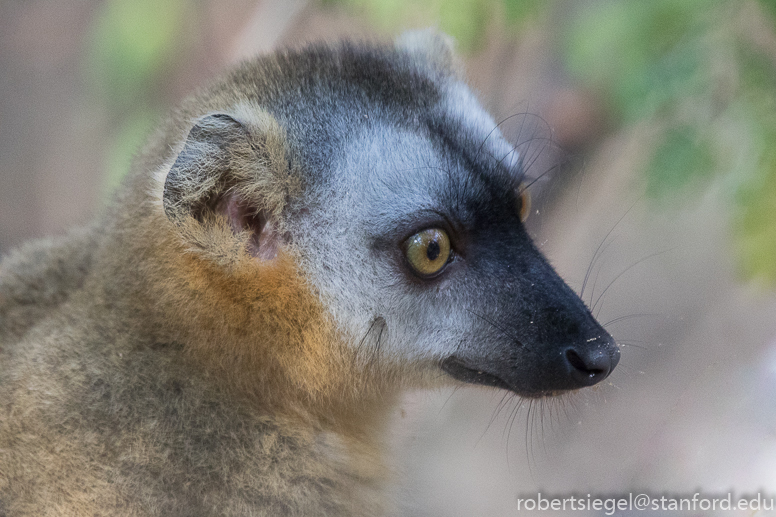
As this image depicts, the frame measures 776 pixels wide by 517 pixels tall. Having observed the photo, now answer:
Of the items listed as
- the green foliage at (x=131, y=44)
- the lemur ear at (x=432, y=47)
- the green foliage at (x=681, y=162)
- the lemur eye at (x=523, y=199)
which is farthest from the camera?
the green foliage at (x=131, y=44)

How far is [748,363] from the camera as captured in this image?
7.27ft

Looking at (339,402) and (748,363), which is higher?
(748,363)

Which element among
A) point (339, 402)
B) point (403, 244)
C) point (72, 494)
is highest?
point (403, 244)

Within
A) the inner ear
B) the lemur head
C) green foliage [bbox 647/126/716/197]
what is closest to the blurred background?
green foliage [bbox 647/126/716/197]

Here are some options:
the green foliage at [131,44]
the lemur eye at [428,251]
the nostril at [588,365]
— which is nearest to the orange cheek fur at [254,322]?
the lemur eye at [428,251]

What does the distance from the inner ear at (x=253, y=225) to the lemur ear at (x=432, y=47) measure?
837 millimetres

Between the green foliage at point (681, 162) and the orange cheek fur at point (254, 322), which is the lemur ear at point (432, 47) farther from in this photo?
the orange cheek fur at point (254, 322)

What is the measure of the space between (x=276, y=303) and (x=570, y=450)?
1.32 m

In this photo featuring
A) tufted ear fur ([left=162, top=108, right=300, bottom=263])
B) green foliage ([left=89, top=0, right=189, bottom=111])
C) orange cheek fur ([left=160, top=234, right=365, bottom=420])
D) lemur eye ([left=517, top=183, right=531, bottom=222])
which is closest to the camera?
tufted ear fur ([left=162, top=108, right=300, bottom=263])

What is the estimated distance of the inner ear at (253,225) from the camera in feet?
5.16

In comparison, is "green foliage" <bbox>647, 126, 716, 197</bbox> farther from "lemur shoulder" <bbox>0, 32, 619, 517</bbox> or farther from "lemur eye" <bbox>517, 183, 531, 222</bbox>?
"lemur shoulder" <bbox>0, 32, 619, 517</bbox>

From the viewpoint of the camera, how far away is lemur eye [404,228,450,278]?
5.24ft

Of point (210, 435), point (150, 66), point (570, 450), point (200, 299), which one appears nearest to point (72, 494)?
point (210, 435)

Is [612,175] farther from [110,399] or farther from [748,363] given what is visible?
[110,399]
